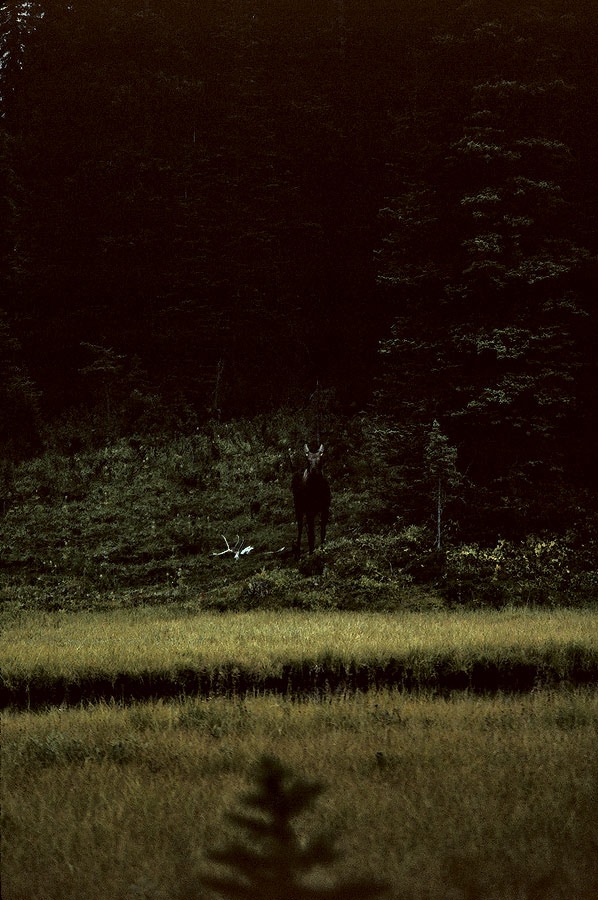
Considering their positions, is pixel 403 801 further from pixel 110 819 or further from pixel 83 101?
pixel 83 101

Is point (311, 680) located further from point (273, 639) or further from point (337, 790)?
point (337, 790)

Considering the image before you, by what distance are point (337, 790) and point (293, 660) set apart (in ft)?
17.2

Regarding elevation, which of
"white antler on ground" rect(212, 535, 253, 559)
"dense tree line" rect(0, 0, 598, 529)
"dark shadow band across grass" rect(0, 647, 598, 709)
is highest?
"dense tree line" rect(0, 0, 598, 529)

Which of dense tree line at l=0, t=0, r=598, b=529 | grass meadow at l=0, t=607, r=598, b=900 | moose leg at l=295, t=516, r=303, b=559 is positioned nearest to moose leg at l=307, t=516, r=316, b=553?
moose leg at l=295, t=516, r=303, b=559

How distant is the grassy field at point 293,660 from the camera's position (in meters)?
12.3

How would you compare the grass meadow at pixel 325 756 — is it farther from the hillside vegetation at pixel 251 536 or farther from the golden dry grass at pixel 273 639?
the hillside vegetation at pixel 251 536

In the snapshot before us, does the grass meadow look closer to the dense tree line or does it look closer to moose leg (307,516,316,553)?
moose leg (307,516,316,553)

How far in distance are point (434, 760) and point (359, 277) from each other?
2855cm

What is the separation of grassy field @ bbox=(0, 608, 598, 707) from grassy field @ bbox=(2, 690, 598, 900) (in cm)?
91

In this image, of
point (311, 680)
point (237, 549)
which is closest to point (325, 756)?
point (311, 680)

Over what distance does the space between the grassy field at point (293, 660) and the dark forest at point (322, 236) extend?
9221mm

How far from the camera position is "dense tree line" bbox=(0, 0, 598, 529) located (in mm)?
25031

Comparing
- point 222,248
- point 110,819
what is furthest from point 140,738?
point 222,248

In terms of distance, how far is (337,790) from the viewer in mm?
7520
